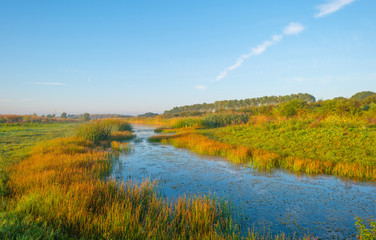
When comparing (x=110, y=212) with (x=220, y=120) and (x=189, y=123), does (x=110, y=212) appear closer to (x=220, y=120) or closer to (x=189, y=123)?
(x=189, y=123)

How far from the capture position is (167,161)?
12.3 meters

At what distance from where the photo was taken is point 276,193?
722 centimetres

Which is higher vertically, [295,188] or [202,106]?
[202,106]

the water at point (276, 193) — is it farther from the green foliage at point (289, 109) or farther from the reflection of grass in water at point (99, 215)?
the green foliage at point (289, 109)

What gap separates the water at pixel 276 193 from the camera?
5.27 metres

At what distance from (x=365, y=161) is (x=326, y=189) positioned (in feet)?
14.8

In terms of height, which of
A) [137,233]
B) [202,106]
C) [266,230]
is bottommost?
[266,230]

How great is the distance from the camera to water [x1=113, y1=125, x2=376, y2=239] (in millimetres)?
5273

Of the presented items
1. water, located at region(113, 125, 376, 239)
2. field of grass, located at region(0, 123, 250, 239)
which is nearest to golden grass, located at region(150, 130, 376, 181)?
water, located at region(113, 125, 376, 239)

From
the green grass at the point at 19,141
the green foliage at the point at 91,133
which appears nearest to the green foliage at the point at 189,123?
the green foliage at the point at 91,133

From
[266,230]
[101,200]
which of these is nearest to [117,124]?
[101,200]

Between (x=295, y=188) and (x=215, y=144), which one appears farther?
(x=215, y=144)

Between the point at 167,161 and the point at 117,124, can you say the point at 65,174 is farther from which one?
the point at 117,124

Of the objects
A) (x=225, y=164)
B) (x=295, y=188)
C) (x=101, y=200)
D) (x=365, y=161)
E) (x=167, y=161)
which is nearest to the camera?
(x=101, y=200)
